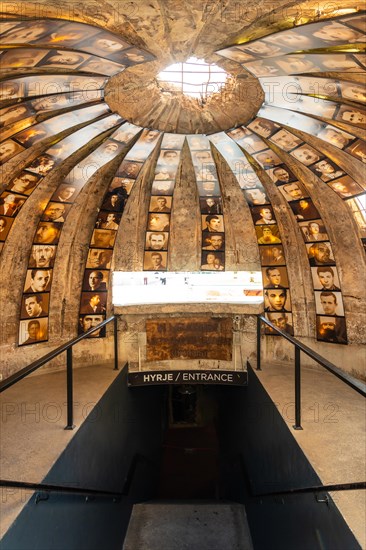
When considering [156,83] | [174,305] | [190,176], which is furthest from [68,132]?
[174,305]

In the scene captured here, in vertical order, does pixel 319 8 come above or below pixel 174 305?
above

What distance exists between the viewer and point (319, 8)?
3.31 m

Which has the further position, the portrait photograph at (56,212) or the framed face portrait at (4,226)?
the portrait photograph at (56,212)

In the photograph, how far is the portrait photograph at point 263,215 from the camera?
780cm

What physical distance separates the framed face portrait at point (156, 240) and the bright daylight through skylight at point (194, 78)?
325cm

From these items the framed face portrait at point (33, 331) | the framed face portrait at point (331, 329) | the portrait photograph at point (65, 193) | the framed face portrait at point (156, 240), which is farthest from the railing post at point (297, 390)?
the framed face portrait at point (33, 331)

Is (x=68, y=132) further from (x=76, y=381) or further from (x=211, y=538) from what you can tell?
(x=211, y=538)

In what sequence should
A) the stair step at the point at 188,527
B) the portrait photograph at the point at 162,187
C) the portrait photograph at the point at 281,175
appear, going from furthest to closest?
the portrait photograph at the point at 162,187 → the portrait photograph at the point at 281,175 → the stair step at the point at 188,527

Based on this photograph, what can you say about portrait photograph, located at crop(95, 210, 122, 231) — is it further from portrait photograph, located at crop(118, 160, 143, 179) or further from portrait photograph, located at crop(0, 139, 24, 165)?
portrait photograph, located at crop(0, 139, 24, 165)

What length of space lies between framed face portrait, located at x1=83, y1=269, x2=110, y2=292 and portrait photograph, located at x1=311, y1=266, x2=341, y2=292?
13.8 ft

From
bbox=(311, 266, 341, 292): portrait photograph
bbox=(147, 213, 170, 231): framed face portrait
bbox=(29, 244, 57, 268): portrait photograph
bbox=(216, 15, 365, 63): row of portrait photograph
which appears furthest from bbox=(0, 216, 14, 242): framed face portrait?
bbox=(311, 266, 341, 292): portrait photograph

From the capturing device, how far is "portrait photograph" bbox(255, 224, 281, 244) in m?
A: 7.93

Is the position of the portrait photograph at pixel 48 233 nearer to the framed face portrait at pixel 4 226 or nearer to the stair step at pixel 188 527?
the framed face portrait at pixel 4 226

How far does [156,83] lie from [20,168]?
8.68 ft
